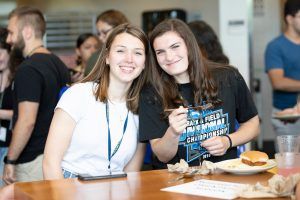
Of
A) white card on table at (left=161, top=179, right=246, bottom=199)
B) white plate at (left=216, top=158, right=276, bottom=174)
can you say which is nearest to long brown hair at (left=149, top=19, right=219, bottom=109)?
white plate at (left=216, top=158, right=276, bottom=174)

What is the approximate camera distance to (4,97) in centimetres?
425

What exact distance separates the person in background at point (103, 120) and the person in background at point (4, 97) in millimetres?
1361

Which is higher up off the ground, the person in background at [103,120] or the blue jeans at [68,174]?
the person in background at [103,120]

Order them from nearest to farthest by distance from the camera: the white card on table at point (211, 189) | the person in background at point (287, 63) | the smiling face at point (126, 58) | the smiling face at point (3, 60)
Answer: the white card on table at point (211, 189), the smiling face at point (126, 58), the smiling face at point (3, 60), the person in background at point (287, 63)

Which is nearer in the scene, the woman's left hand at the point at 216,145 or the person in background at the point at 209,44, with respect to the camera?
the woman's left hand at the point at 216,145

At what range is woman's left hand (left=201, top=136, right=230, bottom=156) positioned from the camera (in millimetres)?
2811

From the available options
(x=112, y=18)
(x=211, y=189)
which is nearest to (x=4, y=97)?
(x=112, y=18)

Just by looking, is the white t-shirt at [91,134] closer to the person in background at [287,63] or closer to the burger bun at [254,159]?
the burger bun at [254,159]

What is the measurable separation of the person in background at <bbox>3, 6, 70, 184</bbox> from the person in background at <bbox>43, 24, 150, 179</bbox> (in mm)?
818

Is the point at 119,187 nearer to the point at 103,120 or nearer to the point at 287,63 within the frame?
the point at 103,120

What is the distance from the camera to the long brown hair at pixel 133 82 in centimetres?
294

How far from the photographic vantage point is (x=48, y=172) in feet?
9.36

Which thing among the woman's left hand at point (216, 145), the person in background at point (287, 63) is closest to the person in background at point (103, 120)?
the woman's left hand at point (216, 145)

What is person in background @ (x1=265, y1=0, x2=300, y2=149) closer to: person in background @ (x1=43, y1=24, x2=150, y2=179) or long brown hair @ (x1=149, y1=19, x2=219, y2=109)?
long brown hair @ (x1=149, y1=19, x2=219, y2=109)
